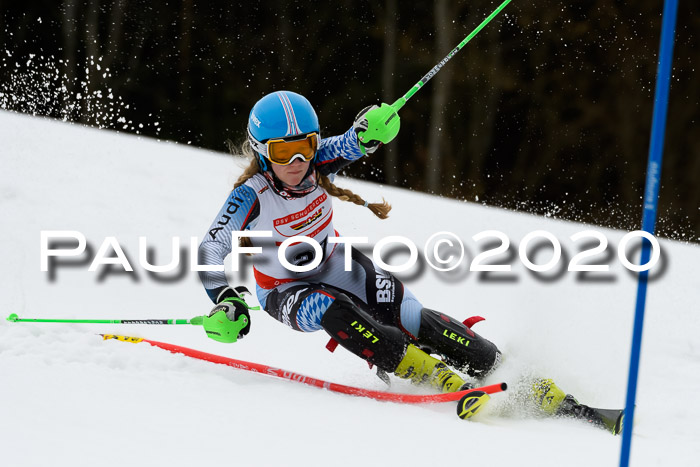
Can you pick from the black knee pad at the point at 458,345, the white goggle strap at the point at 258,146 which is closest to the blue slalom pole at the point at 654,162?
the black knee pad at the point at 458,345

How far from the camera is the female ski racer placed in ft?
10.2

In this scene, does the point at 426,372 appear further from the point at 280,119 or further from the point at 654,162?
the point at 654,162

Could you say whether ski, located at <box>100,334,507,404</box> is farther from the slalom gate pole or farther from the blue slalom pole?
the slalom gate pole

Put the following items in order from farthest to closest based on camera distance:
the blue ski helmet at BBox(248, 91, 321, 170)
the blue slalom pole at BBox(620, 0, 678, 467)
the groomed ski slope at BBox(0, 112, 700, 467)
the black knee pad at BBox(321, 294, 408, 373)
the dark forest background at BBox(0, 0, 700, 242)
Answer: the dark forest background at BBox(0, 0, 700, 242)
the blue ski helmet at BBox(248, 91, 321, 170)
the black knee pad at BBox(321, 294, 408, 373)
the groomed ski slope at BBox(0, 112, 700, 467)
the blue slalom pole at BBox(620, 0, 678, 467)

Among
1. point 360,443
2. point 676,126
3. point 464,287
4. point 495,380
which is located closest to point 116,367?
point 360,443

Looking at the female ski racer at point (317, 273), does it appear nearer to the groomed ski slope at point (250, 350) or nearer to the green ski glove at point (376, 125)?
the green ski glove at point (376, 125)

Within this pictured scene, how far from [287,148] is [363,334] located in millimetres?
841

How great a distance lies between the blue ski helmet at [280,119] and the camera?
3268mm

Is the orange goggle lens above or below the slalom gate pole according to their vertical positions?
below

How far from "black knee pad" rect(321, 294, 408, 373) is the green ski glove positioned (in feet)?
2.41

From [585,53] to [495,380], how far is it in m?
13.5

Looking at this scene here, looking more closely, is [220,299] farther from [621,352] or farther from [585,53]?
[585,53]

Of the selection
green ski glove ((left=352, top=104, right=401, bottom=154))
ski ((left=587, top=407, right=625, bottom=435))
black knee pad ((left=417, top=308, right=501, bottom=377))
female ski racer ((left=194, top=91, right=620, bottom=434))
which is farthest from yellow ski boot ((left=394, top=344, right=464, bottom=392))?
green ski glove ((left=352, top=104, right=401, bottom=154))

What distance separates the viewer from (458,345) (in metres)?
3.33
